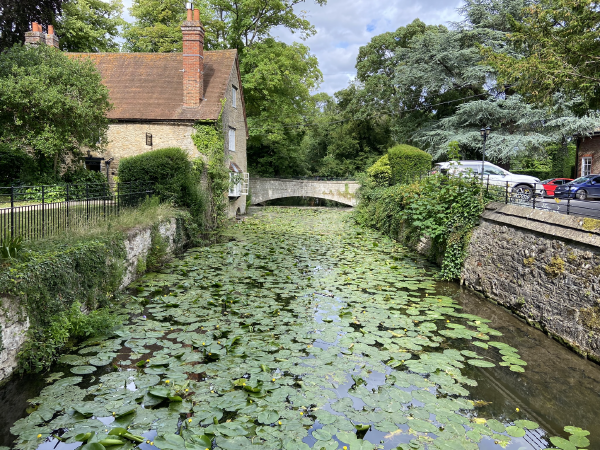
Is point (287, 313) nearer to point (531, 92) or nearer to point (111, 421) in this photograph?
point (111, 421)

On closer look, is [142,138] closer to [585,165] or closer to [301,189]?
[301,189]

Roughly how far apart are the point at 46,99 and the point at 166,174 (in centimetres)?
511

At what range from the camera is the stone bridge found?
121ft

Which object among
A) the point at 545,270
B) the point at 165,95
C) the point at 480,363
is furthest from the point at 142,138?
the point at 480,363

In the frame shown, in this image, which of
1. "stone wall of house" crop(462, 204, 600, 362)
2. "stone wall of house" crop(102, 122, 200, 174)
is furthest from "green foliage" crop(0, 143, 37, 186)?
"stone wall of house" crop(462, 204, 600, 362)

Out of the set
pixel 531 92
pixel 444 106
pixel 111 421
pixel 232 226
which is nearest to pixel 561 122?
pixel 444 106

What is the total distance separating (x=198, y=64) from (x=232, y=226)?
331 inches

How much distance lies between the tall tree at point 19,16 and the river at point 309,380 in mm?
20655

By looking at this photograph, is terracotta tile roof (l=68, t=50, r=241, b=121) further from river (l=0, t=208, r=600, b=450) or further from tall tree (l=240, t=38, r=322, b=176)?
river (l=0, t=208, r=600, b=450)

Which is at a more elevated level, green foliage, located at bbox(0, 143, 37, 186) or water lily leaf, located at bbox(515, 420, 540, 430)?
green foliage, located at bbox(0, 143, 37, 186)

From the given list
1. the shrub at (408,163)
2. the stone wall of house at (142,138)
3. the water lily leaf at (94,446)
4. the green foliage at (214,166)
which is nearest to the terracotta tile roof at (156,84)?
the stone wall of house at (142,138)

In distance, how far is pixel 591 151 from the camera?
1106 inches

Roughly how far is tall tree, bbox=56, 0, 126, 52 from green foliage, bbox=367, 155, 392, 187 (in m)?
22.3

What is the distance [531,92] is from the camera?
1103cm
